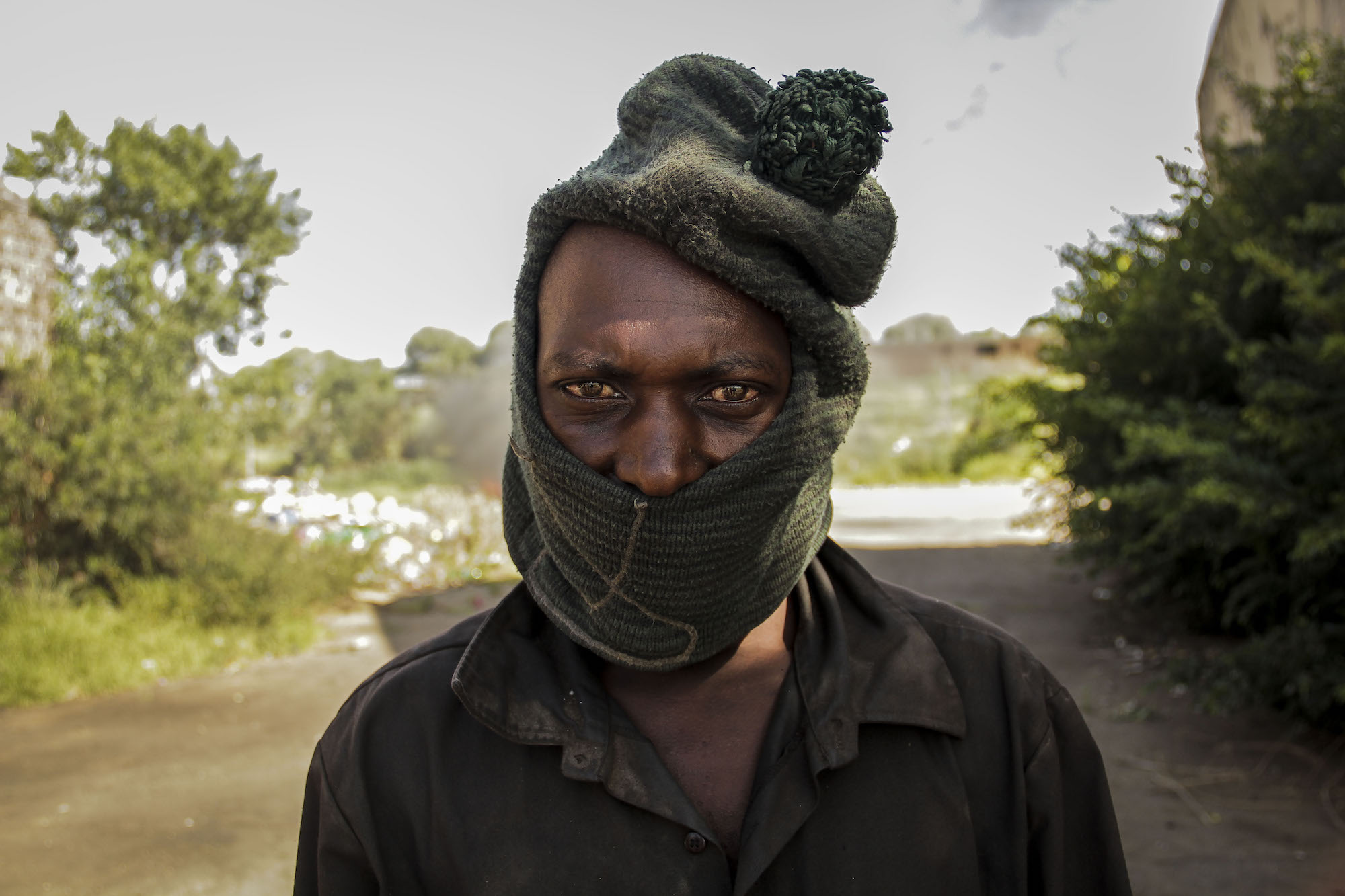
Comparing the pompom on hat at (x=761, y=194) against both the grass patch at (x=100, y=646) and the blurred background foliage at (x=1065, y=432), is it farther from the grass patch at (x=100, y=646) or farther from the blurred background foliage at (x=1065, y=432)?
the grass patch at (x=100, y=646)

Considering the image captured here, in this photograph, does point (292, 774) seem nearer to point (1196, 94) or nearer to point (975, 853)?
point (975, 853)

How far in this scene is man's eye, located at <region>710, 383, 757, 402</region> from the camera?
4.31 ft

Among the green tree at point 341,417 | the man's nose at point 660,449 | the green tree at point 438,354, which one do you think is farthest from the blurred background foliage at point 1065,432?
the green tree at point 438,354

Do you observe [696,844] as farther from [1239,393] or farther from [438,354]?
[438,354]

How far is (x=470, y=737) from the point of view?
1377 mm

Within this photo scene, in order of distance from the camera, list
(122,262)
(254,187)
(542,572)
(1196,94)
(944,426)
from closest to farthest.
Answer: (542,572) → (122,262) → (1196,94) → (254,187) → (944,426)

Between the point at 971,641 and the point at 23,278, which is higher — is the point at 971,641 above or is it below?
below

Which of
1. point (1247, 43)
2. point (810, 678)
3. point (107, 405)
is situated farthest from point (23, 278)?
point (1247, 43)

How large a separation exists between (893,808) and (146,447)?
7721 mm

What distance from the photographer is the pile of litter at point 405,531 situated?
9.55 m

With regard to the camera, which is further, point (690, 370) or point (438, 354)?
point (438, 354)

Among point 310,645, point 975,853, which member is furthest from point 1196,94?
point 975,853

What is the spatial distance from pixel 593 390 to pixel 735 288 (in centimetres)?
25

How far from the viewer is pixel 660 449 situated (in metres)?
1.28
